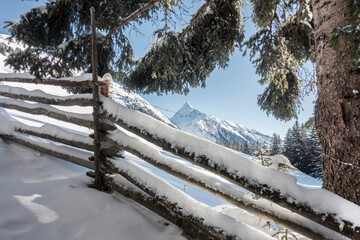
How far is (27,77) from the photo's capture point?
3480 millimetres

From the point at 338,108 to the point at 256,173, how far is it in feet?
3.53

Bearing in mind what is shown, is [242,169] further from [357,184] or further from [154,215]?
[154,215]

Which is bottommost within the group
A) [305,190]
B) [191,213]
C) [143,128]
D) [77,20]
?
[191,213]

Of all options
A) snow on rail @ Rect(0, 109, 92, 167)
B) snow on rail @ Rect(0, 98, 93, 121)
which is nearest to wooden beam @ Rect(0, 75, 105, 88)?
snow on rail @ Rect(0, 98, 93, 121)

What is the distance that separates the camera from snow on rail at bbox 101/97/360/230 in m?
1.17

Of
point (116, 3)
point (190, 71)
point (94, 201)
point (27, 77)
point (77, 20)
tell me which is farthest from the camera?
point (190, 71)

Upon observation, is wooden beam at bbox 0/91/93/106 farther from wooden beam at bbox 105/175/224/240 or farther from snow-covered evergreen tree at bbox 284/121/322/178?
snow-covered evergreen tree at bbox 284/121/322/178

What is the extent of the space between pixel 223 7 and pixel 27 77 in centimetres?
490

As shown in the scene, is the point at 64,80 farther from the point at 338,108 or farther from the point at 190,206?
the point at 338,108

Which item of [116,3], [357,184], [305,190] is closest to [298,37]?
[357,184]

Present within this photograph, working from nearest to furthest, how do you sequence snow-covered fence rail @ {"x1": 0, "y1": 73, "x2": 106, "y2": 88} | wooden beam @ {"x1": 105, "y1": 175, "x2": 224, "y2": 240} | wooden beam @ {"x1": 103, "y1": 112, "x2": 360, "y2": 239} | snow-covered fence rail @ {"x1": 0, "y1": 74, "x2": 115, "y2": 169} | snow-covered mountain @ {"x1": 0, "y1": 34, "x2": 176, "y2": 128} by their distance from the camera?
wooden beam @ {"x1": 103, "y1": 112, "x2": 360, "y2": 239} → wooden beam @ {"x1": 105, "y1": 175, "x2": 224, "y2": 240} → snow-covered fence rail @ {"x1": 0, "y1": 73, "x2": 106, "y2": 88} → snow-covered fence rail @ {"x1": 0, "y1": 74, "x2": 115, "y2": 169} → snow-covered mountain @ {"x1": 0, "y1": 34, "x2": 176, "y2": 128}

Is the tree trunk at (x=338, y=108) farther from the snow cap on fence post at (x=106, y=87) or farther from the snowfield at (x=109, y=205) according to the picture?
the snow cap on fence post at (x=106, y=87)

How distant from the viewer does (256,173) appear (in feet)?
4.60

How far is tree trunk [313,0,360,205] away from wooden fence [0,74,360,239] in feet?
1.83
